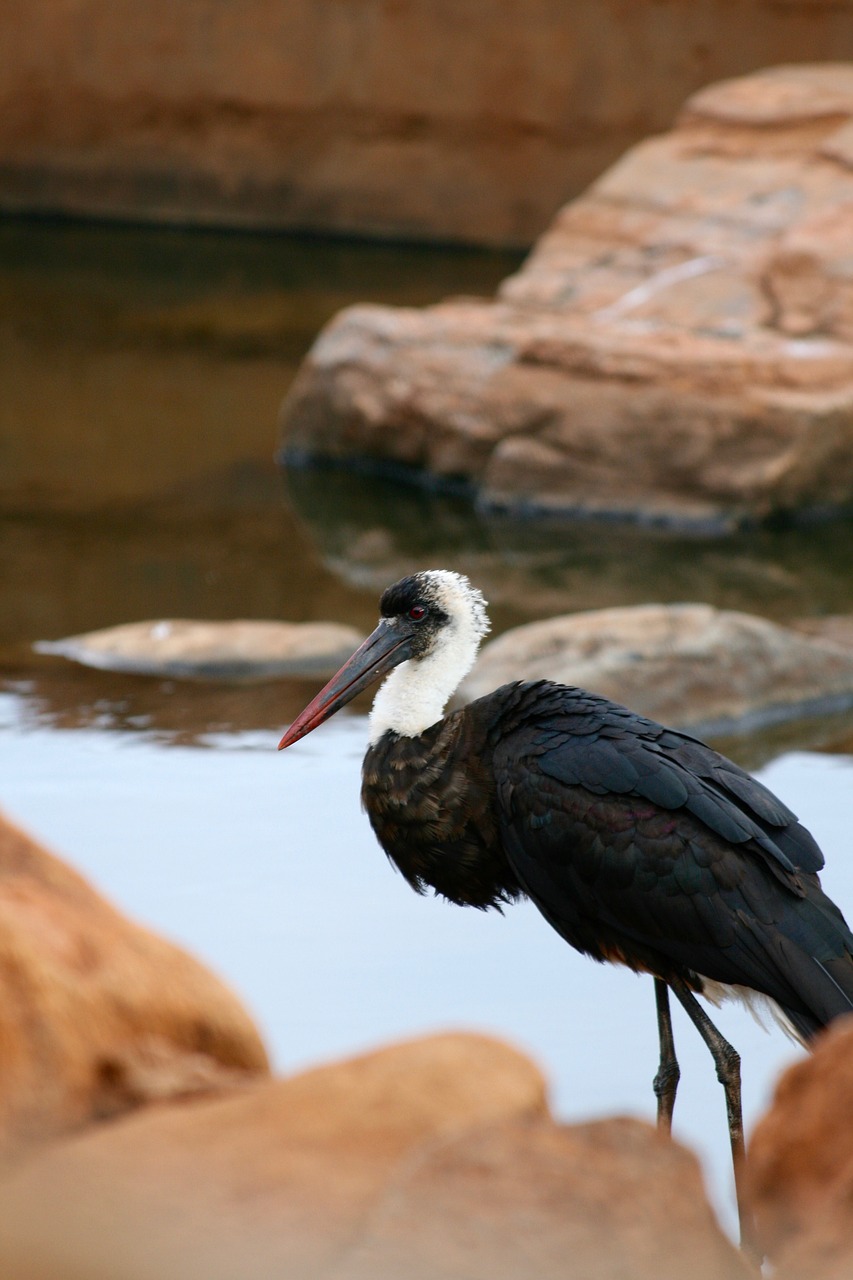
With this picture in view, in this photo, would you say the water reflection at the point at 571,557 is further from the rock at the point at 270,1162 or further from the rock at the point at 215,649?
the rock at the point at 270,1162

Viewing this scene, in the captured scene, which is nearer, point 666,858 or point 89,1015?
point 89,1015

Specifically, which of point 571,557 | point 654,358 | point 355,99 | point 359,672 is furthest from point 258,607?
point 355,99

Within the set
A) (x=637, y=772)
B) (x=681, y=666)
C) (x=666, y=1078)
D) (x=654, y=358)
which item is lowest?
(x=681, y=666)

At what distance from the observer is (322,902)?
15.3ft

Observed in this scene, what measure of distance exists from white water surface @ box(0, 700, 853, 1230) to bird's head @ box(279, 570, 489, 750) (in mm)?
589

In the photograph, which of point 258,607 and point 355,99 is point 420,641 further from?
point 355,99

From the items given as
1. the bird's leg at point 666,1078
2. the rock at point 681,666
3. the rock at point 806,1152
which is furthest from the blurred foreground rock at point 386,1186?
the rock at point 681,666

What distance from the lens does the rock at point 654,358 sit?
8461 millimetres

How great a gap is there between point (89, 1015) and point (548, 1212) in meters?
0.74

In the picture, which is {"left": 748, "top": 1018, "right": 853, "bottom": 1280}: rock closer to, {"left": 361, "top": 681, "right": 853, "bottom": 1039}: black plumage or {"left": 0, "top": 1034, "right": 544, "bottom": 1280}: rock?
{"left": 0, "top": 1034, "right": 544, "bottom": 1280}: rock

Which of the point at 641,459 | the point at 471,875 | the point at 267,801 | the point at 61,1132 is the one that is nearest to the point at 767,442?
the point at 641,459

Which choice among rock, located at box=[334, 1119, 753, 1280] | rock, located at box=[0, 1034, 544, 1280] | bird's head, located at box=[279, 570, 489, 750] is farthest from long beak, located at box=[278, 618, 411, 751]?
rock, located at box=[334, 1119, 753, 1280]

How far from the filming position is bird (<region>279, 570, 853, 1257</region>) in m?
3.36

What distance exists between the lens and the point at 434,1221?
216cm
